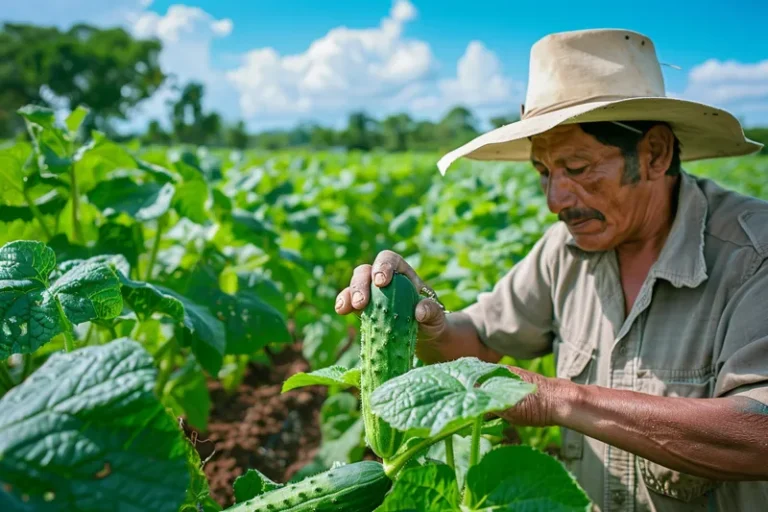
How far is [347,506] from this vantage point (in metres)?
1.46

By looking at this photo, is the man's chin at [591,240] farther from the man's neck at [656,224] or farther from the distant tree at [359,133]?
the distant tree at [359,133]

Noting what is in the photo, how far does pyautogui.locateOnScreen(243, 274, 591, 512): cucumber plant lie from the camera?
115 cm

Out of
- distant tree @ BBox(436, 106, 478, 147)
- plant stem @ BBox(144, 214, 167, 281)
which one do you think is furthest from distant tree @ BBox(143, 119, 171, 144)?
plant stem @ BBox(144, 214, 167, 281)

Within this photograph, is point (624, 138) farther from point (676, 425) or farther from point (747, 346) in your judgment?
point (676, 425)

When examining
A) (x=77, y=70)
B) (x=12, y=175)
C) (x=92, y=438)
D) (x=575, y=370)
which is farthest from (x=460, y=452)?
(x=77, y=70)

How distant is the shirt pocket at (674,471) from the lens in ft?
7.82

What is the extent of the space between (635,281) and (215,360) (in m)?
1.71

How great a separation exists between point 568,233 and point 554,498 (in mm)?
1998

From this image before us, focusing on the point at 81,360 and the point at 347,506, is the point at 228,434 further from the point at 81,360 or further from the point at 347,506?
the point at 81,360

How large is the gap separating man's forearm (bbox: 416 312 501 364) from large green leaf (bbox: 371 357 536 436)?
142 cm

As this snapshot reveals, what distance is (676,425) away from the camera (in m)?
1.98

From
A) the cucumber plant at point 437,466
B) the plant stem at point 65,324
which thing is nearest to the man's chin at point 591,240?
the cucumber plant at point 437,466

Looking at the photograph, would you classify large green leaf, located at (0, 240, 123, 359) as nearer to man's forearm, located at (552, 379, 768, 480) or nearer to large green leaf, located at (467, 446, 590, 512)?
large green leaf, located at (467, 446, 590, 512)

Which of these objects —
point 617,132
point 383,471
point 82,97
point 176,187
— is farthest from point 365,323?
point 82,97
